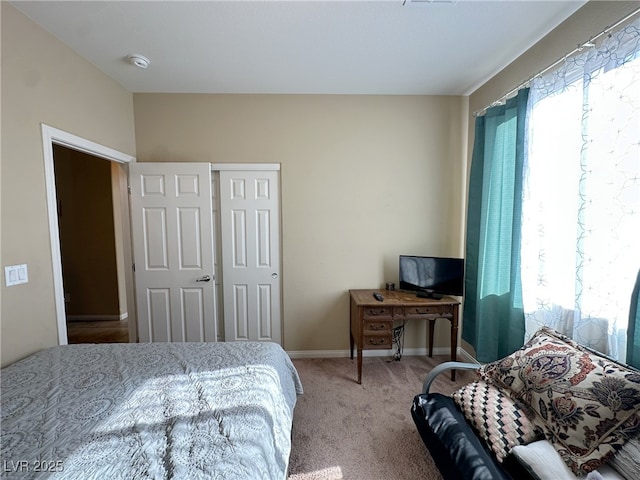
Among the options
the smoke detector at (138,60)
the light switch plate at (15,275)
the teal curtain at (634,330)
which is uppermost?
the smoke detector at (138,60)

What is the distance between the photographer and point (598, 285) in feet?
4.66

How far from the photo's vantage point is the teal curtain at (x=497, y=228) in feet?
6.35

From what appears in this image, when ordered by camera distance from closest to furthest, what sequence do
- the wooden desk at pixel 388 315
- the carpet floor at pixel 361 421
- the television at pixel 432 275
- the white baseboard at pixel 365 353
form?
1. the carpet floor at pixel 361 421
2. the wooden desk at pixel 388 315
3. the television at pixel 432 275
4. the white baseboard at pixel 365 353

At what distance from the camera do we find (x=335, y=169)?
273 cm

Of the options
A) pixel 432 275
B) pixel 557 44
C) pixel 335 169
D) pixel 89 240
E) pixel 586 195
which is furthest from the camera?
pixel 89 240

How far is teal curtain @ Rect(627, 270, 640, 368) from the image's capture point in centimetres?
122

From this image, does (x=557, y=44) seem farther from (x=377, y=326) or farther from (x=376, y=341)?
(x=376, y=341)

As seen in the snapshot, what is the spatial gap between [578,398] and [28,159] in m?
3.34

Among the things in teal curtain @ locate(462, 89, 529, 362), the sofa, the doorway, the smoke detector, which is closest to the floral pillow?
the sofa

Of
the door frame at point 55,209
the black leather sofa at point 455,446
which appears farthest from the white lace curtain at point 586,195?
the door frame at point 55,209

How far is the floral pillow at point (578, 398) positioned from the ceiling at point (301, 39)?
2124 millimetres

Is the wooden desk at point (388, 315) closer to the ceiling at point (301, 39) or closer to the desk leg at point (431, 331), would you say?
the desk leg at point (431, 331)

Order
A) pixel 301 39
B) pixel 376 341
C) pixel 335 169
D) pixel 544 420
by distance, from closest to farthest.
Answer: pixel 544 420 < pixel 301 39 < pixel 376 341 < pixel 335 169

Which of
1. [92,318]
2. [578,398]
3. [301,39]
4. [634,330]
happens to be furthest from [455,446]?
[92,318]
